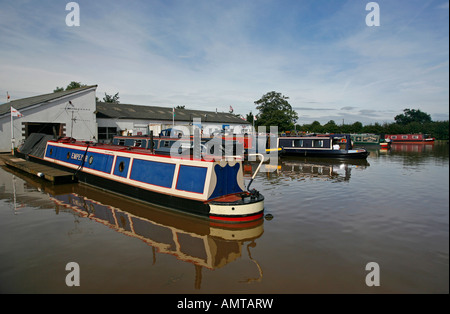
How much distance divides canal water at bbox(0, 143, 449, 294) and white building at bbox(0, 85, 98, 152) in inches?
609

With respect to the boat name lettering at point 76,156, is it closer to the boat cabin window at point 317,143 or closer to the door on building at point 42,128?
the door on building at point 42,128

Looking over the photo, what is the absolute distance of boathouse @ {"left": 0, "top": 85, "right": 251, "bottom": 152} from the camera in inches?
969

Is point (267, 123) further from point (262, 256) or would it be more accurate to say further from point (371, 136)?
point (262, 256)

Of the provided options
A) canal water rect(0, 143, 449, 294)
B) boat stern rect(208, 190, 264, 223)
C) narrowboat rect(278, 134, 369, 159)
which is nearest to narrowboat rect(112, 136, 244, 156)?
canal water rect(0, 143, 449, 294)

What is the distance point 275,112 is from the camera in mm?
61500

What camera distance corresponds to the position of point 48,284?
5562 mm

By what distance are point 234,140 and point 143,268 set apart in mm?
18542

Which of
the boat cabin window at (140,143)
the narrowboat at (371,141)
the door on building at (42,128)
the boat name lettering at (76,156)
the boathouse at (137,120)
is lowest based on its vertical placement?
the boat name lettering at (76,156)

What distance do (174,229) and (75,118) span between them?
2448 cm

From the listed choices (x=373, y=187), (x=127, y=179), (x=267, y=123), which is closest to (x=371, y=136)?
(x=267, y=123)

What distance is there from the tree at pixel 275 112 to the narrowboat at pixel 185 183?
51327mm

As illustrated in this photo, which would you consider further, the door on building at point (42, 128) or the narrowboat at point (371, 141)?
the narrowboat at point (371, 141)

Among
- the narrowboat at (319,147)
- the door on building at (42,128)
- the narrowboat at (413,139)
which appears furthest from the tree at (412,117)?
the door on building at (42,128)

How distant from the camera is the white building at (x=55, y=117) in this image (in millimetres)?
24312
